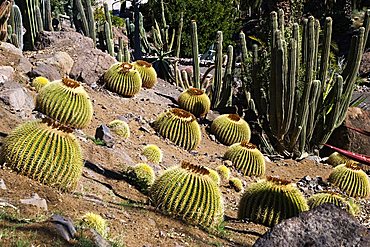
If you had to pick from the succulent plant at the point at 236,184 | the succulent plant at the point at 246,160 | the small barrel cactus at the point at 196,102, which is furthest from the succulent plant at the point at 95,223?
the small barrel cactus at the point at 196,102

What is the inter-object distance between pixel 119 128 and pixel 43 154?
3.72 m

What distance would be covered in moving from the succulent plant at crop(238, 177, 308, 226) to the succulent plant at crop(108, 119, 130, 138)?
9.39 ft

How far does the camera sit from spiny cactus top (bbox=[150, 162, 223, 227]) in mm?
5816

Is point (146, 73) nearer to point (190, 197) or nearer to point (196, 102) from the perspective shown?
point (196, 102)

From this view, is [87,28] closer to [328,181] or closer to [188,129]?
[188,129]

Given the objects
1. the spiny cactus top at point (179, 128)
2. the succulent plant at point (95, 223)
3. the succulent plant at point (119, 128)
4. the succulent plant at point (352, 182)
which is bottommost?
the succulent plant at point (352, 182)

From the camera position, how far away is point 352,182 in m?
9.79

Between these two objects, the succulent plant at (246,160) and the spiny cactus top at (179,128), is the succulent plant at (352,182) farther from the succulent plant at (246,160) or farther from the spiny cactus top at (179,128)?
the spiny cactus top at (179,128)

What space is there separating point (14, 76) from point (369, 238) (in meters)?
6.74

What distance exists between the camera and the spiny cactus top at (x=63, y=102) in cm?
817

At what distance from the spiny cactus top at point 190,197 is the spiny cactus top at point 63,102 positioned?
9.04 ft

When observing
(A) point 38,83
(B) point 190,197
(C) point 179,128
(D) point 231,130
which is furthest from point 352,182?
(A) point 38,83

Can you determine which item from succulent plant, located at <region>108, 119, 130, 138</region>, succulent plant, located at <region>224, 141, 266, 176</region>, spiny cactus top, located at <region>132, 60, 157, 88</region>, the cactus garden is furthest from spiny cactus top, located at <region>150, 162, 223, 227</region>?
spiny cactus top, located at <region>132, 60, 157, 88</region>

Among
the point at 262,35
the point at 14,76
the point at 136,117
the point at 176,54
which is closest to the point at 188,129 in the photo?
the point at 136,117
